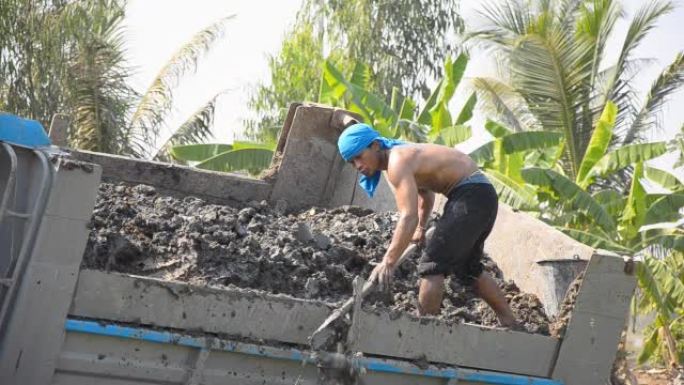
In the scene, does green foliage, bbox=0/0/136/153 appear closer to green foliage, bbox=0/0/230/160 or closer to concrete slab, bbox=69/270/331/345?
green foliage, bbox=0/0/230/160

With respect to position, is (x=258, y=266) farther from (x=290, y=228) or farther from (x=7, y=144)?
(x=7, y=144)

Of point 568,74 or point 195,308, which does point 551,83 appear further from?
point 195,308

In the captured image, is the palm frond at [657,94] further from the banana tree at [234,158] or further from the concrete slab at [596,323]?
the concrete slab at [596,323]

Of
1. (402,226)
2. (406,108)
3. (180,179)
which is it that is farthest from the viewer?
(406,108)

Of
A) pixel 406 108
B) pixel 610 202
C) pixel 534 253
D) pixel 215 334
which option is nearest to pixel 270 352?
pixel 215 334

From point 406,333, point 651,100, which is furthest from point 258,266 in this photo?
point 651,100

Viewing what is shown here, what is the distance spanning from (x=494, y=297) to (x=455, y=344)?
0.64 m

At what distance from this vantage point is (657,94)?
18391 mm

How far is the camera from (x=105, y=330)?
4602 mm

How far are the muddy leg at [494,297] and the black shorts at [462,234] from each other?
5cm

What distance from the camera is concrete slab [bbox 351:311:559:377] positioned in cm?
508

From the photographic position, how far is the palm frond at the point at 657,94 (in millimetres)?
18125

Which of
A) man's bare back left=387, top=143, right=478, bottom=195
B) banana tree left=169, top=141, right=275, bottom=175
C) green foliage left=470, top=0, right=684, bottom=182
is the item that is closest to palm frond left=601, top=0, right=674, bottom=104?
green foliage left=470, top=0, right=684, bottom=182

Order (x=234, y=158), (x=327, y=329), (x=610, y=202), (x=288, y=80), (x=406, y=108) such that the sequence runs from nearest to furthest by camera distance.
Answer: (x=327, y=329) < (x=610, y=202) < (x=234, y=158) < (x=406, y=108) < (x=288, y=80)
